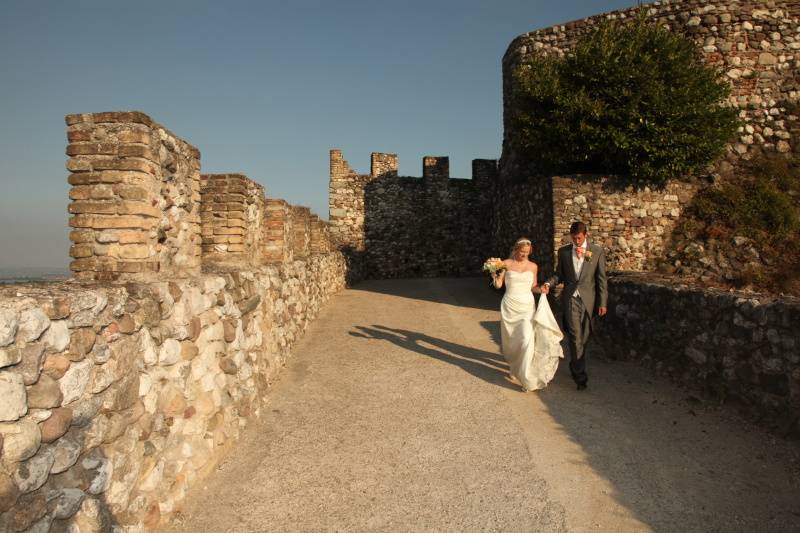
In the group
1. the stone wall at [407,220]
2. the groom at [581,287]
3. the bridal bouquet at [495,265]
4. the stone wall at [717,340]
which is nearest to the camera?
the stone wall at [717,340]

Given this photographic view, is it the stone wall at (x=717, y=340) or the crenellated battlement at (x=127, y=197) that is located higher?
the crenellated battlement at (x=127, y=197)

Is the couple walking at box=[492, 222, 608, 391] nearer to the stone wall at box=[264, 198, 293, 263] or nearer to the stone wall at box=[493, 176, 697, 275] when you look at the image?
the stone wall at box=[264, 198, 293, 263]

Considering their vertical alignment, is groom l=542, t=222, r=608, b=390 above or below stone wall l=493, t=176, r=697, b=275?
below

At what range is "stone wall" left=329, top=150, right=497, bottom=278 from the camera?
22.8 metres

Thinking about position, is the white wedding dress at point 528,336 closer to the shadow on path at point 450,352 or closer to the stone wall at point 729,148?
the shadow on path at point 450,352

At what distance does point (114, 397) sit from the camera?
2.82 m

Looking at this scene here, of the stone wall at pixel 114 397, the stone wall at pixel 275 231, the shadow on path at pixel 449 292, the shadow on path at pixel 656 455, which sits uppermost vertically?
the stone wall at pixel 275 231

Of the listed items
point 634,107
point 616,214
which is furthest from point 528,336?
point 634,107

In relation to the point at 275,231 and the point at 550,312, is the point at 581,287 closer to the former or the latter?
the point at 550,312

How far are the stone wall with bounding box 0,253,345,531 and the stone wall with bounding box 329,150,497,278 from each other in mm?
17810

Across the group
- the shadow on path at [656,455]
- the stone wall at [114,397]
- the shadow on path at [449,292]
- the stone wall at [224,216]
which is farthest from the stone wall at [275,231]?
the shadow on path at [449,292]

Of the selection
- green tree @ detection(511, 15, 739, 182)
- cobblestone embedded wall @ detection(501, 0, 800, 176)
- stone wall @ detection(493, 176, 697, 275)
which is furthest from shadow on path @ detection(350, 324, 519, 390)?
cobblestone embedded wall @ detection(501, 0, 800, 176)

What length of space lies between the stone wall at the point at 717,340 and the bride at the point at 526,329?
138 centimetres

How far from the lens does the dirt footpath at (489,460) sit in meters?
3.43
